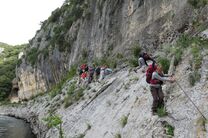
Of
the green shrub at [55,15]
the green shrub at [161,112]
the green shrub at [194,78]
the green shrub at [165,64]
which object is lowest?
the green shrub at [161,112]

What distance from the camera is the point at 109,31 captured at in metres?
37.6

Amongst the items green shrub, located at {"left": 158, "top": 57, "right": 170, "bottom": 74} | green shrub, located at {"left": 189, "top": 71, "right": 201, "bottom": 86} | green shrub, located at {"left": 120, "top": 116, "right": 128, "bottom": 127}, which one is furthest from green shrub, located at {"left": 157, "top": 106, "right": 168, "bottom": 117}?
green shrub, located at {"left": 158, "top": 57, "right": 170, "bottom": 74}

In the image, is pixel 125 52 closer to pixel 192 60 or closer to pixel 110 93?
pixel 110 93

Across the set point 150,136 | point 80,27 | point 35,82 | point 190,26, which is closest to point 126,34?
point 190,26

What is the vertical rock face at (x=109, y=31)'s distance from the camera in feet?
83.8

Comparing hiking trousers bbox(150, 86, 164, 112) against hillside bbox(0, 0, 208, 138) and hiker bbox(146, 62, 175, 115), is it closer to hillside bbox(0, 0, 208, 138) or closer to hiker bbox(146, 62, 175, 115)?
hiker bbox(146, 62, 175, 115)

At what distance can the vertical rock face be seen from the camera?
2555 cm

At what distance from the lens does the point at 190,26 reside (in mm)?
22125

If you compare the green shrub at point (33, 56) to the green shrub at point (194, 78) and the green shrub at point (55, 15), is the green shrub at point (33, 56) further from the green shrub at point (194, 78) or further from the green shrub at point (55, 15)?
the green shrub at point (194, 78)

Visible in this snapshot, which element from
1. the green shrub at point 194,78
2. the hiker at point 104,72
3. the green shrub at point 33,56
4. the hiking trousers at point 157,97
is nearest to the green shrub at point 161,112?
the hiking trousers at point 157,97

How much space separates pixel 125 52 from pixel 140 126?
18.6 metres

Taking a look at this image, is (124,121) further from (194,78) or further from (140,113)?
(194,78)

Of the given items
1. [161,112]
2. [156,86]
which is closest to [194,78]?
[156,86]

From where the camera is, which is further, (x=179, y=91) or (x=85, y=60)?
(x=85, y=60)
